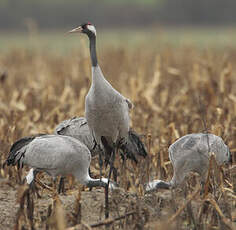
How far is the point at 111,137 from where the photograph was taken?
4.73 meters

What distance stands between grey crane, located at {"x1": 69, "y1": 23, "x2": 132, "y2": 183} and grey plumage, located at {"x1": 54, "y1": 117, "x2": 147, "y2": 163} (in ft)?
0.71

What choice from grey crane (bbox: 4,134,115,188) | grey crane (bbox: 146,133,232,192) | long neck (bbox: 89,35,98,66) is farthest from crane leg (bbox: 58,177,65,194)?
long neck (bbox: 89,35,98,66)

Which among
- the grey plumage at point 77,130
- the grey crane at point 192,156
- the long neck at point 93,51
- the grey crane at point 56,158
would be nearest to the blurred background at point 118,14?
the grey plumage at point 77,130

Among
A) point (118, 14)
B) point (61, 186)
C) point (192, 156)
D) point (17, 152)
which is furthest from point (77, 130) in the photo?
point (118, 14)

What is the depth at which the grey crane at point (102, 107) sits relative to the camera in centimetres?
427

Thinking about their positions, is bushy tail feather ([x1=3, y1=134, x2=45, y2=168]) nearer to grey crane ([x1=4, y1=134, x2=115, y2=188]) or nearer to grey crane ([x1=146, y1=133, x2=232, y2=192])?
grey crane ([x1=4, y1=134, x2=115, y2=188])

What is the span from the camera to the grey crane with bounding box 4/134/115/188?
166 inches

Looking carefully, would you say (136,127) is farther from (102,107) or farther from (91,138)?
(102,107)

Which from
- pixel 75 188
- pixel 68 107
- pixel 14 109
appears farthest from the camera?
pixel 68 107

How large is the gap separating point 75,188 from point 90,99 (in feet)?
2.57

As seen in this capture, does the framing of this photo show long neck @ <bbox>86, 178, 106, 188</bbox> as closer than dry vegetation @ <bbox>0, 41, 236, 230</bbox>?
No

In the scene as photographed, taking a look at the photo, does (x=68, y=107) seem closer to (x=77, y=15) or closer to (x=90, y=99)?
(x=90, y=99)

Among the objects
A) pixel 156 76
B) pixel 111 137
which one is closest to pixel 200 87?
pixel 156 76

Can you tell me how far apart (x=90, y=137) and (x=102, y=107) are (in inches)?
33.7
